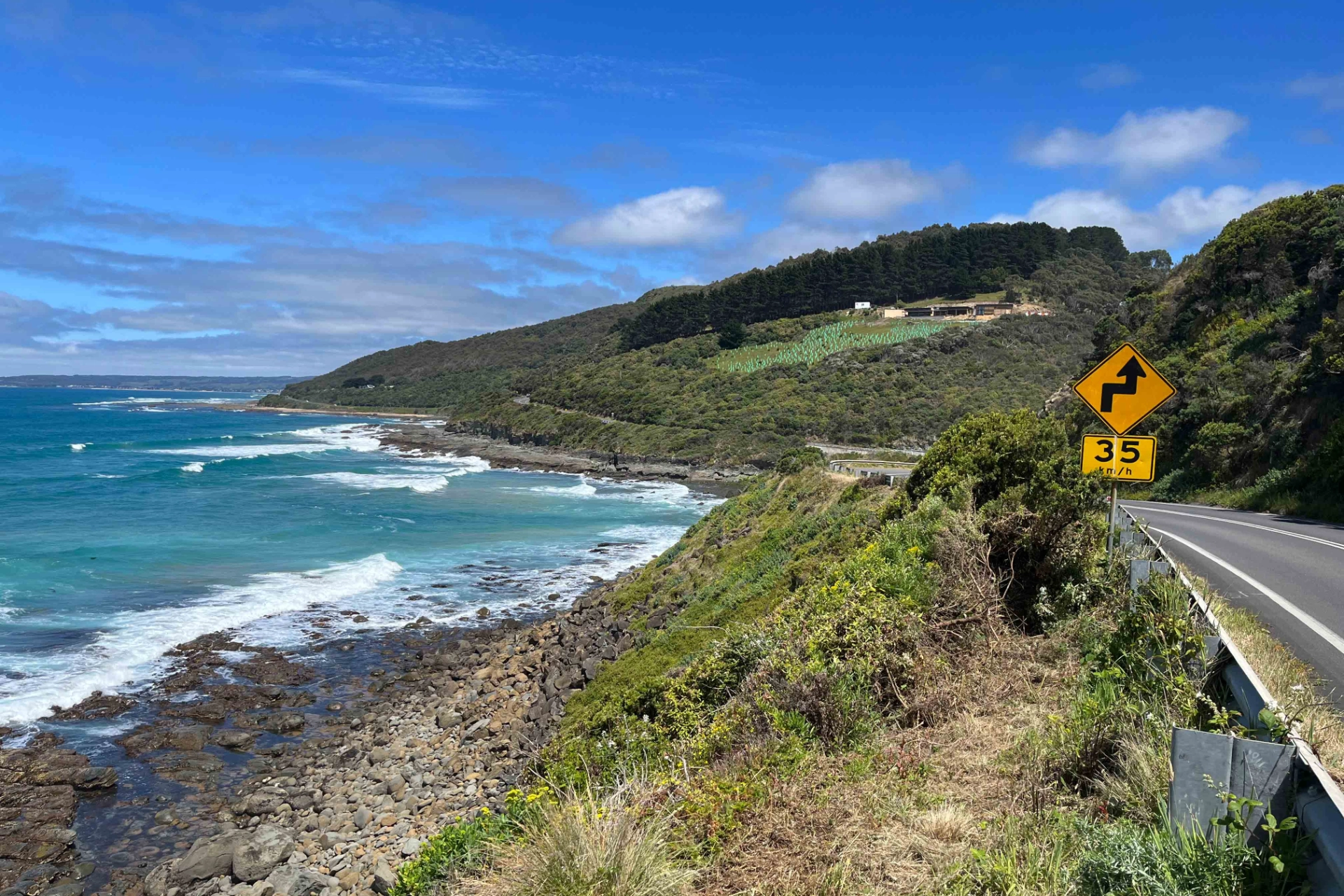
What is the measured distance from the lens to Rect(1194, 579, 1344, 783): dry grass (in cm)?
405

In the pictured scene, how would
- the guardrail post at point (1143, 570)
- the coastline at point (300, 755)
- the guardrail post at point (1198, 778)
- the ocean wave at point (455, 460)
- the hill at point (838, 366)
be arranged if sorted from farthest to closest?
the hill at point (838, 366), the ocean wave at point (455, 460), the coastline at point (300, 755), the guardrail post at point (1143, 570), the guardrail post at point (1198, 778)

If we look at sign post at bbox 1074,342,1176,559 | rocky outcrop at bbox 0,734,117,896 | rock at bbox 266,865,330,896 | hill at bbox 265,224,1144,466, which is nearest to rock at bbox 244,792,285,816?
rocky outcrop at bbox 0,734,117,896

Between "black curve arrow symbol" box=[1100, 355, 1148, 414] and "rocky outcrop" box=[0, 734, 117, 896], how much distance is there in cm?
1403

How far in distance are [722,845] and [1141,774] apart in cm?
236

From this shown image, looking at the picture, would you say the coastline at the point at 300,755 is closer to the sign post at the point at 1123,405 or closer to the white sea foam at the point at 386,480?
the sign post at the point at 1123,405

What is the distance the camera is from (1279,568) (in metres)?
11.3

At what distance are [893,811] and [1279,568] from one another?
30.1 feet

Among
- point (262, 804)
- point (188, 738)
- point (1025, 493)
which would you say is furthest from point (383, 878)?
point (1025, 493)

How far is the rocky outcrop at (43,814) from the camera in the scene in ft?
38.2

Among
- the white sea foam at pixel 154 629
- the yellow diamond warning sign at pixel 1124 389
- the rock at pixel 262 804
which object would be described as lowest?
the rock at pixel 262 804

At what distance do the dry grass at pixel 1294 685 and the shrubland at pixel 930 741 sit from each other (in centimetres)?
39

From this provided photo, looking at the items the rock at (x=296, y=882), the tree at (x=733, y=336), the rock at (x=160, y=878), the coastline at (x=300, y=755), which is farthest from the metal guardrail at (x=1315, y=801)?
the tree at (x=733, y=336)

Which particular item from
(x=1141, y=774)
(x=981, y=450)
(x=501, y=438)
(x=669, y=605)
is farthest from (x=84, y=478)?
(x=1141, y=774)

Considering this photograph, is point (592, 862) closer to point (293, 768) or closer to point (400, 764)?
point (400, 764)
